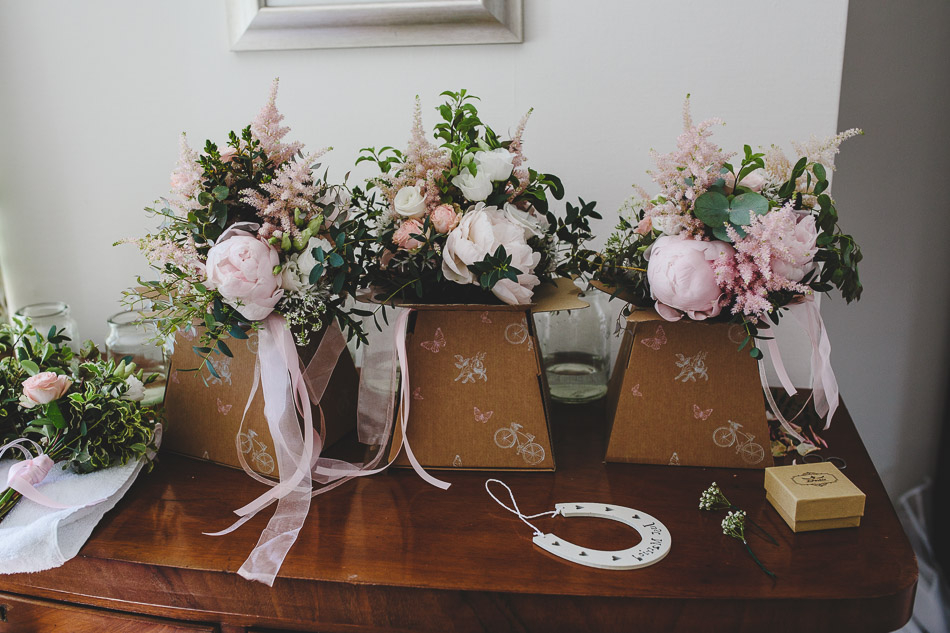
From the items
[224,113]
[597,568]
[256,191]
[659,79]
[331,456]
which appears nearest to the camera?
[597,568]

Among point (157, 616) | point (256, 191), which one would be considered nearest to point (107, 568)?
point (157, 616)

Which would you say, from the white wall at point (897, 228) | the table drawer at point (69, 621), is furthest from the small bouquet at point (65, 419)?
the white wall at point (897, 228)

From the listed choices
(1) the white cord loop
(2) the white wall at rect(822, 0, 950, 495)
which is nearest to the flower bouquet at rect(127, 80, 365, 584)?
(1) the white cord loop

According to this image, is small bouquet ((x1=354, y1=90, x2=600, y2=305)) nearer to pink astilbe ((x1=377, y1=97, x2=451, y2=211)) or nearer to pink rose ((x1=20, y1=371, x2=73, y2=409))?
pink astilbe ((x1=377, y1=97, x2=451, y2=211))

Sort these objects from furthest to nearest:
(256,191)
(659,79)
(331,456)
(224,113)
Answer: (224,113) < (659,79) < (331,456) < (256,191)

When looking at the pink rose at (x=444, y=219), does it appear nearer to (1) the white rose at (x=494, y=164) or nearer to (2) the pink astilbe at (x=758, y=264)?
(1) the white rose at (x=494, y=164)

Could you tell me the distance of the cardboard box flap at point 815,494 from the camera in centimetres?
70

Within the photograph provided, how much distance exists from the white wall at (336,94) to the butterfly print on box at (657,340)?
33cm

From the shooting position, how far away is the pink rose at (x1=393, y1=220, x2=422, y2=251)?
761mm

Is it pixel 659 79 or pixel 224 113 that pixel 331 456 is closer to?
pixel 224 113

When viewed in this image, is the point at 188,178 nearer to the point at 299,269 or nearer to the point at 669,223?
the point at 299,269

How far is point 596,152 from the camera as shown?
3.51ft

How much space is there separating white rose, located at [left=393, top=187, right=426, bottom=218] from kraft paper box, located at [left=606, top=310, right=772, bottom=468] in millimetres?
299

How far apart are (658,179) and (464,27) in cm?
48
